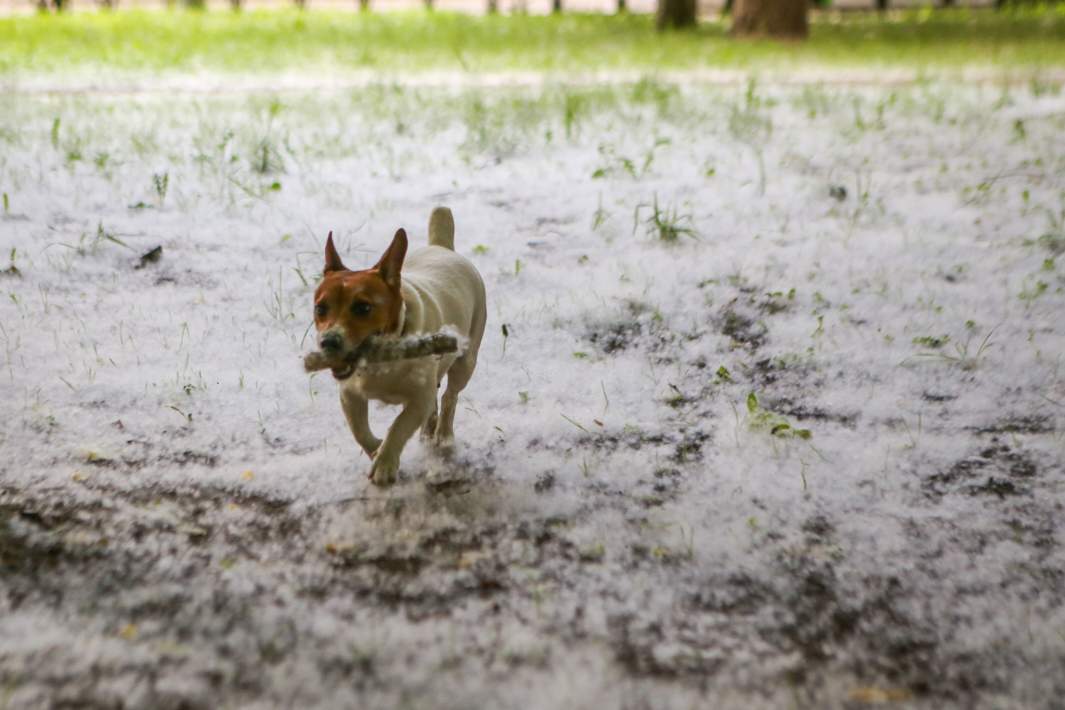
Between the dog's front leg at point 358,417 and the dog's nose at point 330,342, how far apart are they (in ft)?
1.21

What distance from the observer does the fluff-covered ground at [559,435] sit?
2.32 metres

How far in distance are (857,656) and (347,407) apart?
1.61 metres

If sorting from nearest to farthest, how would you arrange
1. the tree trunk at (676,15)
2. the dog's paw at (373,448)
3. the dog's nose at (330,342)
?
the dog's nose at (330,342) → the dog's paw at (373,448) → the tree trunk at (676,15)

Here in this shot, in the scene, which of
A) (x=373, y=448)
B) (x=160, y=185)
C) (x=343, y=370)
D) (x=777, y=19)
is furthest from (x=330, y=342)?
(x=777, y=19)

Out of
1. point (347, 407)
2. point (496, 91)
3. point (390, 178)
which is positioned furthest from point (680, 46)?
point (347, 407)

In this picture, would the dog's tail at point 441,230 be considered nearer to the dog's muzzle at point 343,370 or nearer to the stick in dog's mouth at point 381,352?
the stick in dog's mouth at point 381,352

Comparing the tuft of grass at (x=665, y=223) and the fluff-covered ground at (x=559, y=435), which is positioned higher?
the tuft of grass at (x=665, y=223)

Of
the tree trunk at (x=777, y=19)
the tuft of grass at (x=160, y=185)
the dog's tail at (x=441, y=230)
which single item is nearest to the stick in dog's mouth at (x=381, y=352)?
the dog's tail at (x=441, y=230)

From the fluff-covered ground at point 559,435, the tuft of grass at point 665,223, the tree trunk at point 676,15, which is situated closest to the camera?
the fluff-covered ground at point 559,435

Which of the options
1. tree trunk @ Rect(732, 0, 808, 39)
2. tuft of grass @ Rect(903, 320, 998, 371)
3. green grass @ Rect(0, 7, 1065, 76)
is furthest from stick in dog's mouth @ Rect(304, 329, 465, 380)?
tree trunk @ Rect(732, 0, 808, 39)

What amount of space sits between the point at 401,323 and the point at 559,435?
3.35 ft

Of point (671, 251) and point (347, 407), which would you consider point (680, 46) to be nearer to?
point (671, 251)

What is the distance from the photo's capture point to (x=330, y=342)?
8.20 feet

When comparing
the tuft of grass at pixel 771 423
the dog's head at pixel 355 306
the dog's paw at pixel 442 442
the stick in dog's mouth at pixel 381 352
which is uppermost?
the dog's head at pixel 355 306
